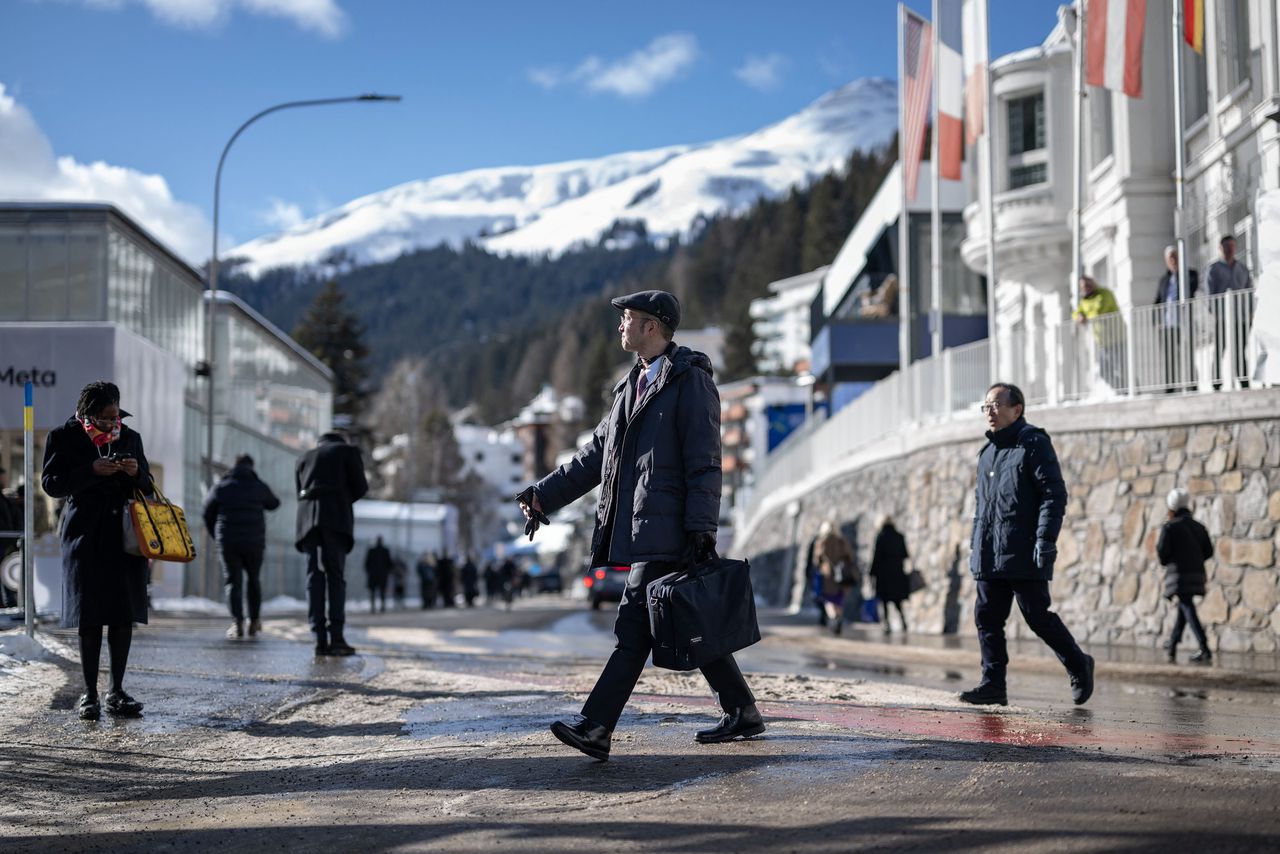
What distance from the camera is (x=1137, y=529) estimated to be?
1912cm

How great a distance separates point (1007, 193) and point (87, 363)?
17.3m

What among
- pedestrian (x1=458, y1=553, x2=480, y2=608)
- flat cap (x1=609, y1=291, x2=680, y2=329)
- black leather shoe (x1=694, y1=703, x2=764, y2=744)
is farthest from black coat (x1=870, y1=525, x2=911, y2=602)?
pedestrian (x1=458, y1=553, x2=480, y2=608)

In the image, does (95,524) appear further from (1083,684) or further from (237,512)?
(237,512)

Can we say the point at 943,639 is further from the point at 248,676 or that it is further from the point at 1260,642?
the point at 248,676

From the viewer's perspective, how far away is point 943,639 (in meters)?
20.6

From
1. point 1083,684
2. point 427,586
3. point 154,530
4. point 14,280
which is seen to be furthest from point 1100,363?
point 427,586

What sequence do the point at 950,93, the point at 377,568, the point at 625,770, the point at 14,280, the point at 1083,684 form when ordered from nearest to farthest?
the point at 625,770 → the point at 1083,684 → the point at 950,93 → the point at 14,280 → the point at 377,568

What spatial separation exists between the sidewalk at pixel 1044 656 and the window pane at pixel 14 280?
20.1m

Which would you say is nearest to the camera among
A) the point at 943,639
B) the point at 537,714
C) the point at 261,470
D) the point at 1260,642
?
the point at 537,714

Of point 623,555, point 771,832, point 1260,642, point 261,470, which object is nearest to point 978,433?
point 1260,642

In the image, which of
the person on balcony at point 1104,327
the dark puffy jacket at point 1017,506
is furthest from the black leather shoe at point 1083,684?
the person on balcony at point 1104,327

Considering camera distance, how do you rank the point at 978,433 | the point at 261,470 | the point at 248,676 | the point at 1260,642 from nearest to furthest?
the point at 248,676, the point at 1260,642, the point at 978,433, the point at 261,470

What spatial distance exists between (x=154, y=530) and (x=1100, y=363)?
14.4m

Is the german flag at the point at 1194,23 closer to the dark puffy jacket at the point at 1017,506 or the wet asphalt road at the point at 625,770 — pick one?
the wet asphalt road at the point at 625,770
